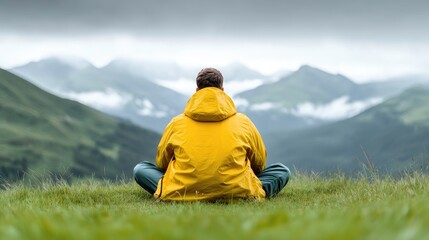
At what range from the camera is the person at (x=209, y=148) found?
1028 centimetres

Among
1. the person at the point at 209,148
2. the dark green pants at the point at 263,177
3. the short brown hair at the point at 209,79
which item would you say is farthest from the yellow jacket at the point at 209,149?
the dark green pants at the point at 263,177

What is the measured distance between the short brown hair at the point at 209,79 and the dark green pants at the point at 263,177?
96.7 inches

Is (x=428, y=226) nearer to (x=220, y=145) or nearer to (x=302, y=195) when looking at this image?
(x=220, y=145)

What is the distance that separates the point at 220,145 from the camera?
33.8 feet

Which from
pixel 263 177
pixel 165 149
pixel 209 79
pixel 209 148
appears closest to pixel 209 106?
pixel 209 79

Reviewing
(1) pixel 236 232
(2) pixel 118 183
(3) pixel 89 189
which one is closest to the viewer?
(1) pixel 236 232

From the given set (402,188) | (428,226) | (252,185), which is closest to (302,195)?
(252,185)

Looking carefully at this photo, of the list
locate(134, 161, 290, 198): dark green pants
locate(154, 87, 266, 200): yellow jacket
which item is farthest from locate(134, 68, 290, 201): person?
locate(134, 161, 290, 198): dark green pants

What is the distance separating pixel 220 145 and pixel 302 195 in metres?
3.03

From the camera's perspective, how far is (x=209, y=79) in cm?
1053

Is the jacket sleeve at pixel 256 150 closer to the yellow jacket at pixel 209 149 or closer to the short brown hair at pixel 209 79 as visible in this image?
the yellow jacket at pixel 209 149

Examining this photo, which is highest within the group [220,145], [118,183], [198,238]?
[198,238]

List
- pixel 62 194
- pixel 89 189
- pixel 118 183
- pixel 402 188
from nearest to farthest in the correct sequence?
pixel 402 188, pixel 62 194, pixel 89 189, pixel 118 183

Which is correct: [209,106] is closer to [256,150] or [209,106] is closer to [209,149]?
[209,149]
